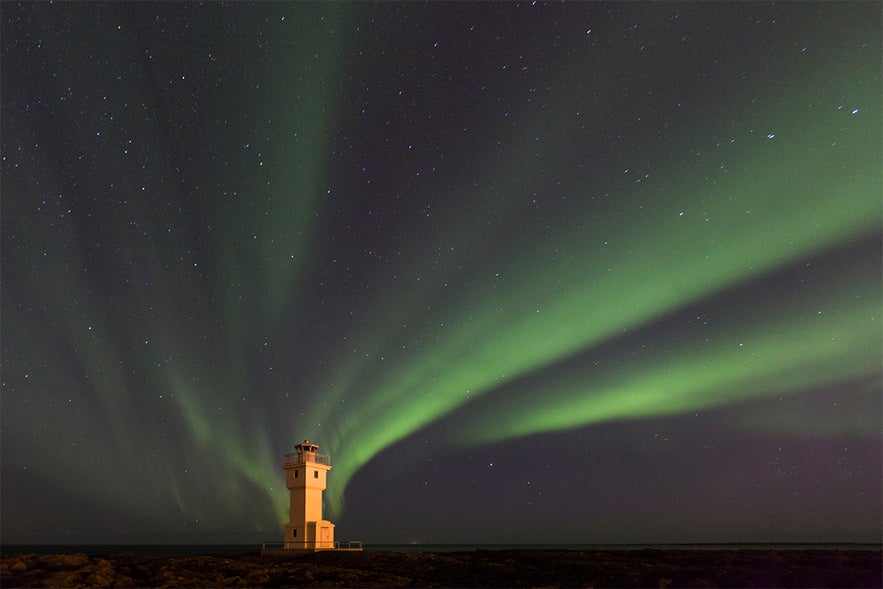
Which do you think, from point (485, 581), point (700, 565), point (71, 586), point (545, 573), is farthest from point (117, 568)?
point (700, 565)

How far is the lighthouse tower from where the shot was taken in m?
34.9

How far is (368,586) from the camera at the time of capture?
2255cm

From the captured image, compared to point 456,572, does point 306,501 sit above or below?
above

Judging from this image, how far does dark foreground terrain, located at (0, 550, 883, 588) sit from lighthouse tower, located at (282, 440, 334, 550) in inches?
161

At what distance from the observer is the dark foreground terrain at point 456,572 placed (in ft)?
74.9

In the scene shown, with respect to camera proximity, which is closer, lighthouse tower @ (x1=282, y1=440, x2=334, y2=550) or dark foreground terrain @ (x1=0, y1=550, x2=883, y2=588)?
dark foreground terrain @ (x1=0, y1=550, x2=883, y2=588)

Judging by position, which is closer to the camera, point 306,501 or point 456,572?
point 456,572

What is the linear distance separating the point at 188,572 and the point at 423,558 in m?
11.6

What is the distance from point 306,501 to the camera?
35.7 m

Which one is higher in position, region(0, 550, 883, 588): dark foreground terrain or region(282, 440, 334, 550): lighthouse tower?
region(282, 440, 334, 550): lighthouse tower

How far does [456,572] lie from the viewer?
2603 centimetres

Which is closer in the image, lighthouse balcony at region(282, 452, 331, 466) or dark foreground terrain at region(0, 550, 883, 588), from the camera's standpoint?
dark foreground terrain at region(0, 550, 883, 588)

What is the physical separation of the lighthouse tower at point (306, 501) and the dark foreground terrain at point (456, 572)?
4.10 m

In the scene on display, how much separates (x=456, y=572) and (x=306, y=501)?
42.4 feet
